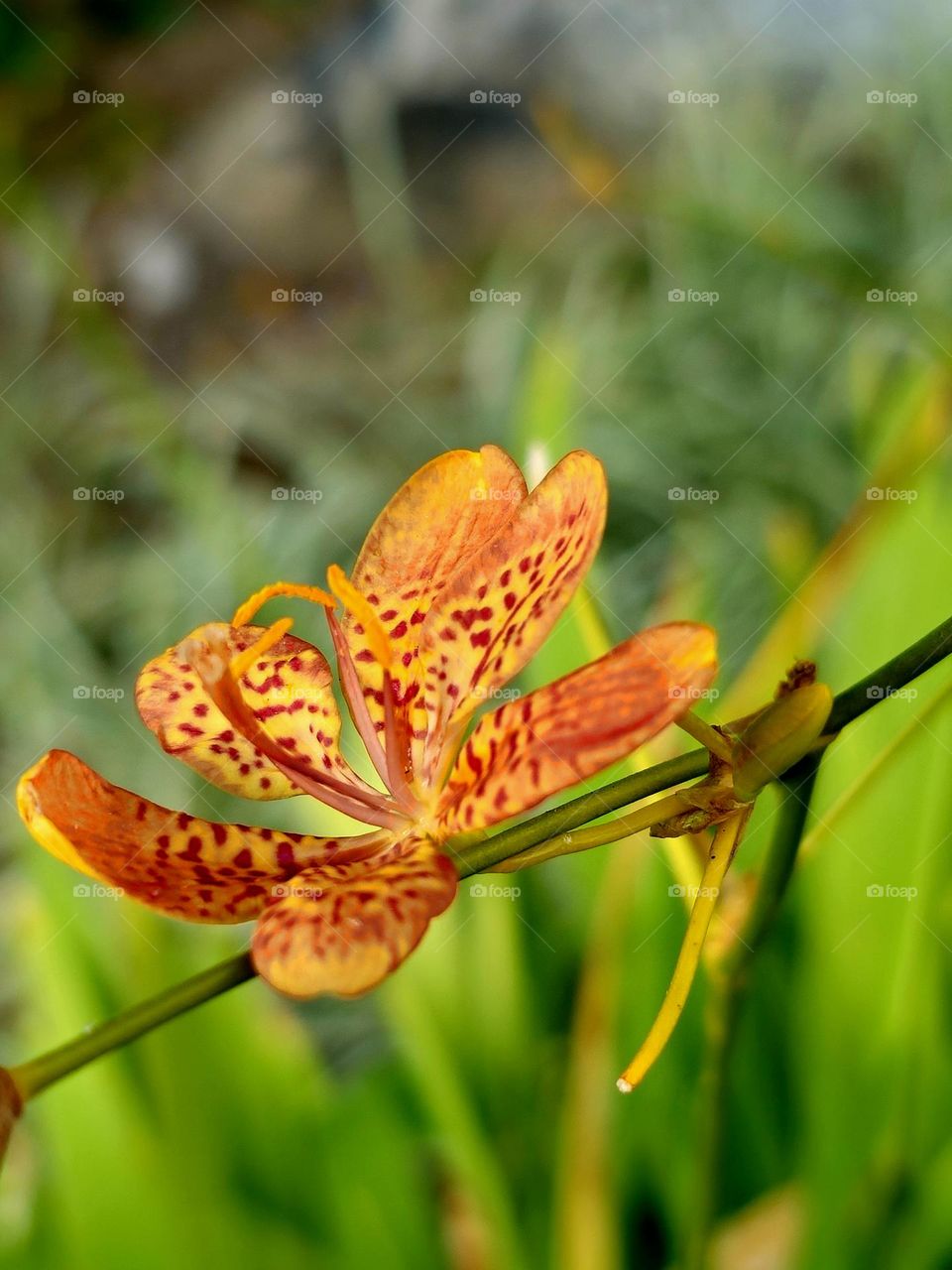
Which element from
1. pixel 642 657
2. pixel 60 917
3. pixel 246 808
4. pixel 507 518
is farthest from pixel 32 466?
pixel 642 657

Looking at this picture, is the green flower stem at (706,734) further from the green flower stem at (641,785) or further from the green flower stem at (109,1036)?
the green flower stem at (109,1036)

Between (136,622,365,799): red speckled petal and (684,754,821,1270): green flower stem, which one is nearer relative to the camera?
(684,754,821,1270): green flower stem

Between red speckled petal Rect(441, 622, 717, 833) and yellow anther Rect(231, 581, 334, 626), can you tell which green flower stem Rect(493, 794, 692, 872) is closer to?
red speckled petal Rect(441, 622, 717, 833)

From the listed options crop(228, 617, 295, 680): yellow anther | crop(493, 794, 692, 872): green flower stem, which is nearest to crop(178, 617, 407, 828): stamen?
crop(228, 617, 295, 680): yellow anther

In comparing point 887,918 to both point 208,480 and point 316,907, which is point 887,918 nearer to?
point 316,907

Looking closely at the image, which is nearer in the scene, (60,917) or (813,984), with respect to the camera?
(813,984)

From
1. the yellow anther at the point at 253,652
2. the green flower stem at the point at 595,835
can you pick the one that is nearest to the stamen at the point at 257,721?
the yellow anther at the point at 253,652

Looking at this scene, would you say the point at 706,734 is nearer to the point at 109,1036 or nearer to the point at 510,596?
the point at 510,596
